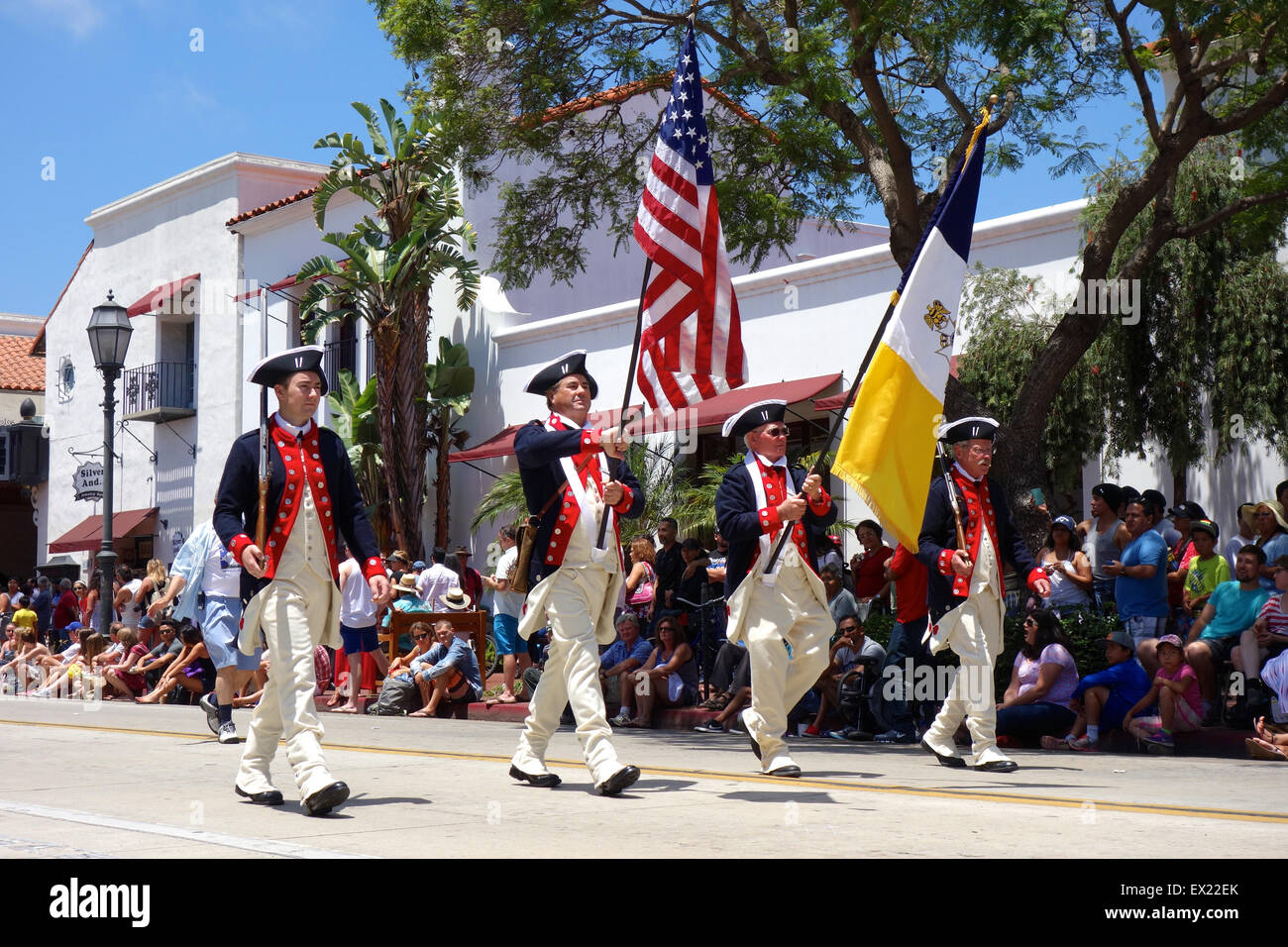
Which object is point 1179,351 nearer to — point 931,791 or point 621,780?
point 931,791

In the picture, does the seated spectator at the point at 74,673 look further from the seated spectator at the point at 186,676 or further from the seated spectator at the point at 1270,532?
the seated spectator at the point at 1270,532

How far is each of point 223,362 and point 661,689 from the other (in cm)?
1896

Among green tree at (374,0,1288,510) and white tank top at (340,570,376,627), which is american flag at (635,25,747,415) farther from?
white tank top at (340,570,376,627)

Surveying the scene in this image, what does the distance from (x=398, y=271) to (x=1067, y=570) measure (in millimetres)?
13788

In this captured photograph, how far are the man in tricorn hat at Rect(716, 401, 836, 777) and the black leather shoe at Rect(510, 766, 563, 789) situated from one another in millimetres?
1236

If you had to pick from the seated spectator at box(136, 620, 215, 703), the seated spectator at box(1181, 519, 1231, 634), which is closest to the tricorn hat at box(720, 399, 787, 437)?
the seated spectator at box(1181, 519, 1231, 634)

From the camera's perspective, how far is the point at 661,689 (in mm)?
14438

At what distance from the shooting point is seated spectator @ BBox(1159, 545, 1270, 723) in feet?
36.8

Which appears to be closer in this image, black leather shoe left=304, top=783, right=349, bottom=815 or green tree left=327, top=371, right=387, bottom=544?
black leather shoe left=304, top=783, right=349, bottom=815

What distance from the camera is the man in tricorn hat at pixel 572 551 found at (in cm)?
767

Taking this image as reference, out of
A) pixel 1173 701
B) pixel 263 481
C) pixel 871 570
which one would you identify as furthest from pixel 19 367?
pixel 263 481

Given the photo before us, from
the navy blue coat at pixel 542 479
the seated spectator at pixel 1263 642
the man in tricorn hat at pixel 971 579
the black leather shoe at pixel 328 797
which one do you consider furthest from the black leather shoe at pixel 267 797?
the seated spectator at pixel 1263 642
